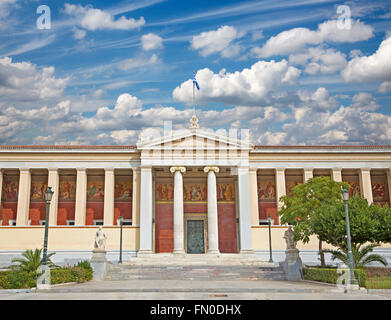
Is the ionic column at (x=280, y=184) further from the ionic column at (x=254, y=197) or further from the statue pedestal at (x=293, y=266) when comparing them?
the statue pedestal at (x=293, y=266)

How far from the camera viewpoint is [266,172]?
141 ft

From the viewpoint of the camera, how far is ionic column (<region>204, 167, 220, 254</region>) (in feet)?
123

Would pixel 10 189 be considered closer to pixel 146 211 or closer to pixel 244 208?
pixel 146 211

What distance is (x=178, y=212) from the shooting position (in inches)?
1510

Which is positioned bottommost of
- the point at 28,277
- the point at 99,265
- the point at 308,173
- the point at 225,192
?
the point at 28,277

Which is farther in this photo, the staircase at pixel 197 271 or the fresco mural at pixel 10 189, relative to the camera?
the fresco mural at pixel 10 189

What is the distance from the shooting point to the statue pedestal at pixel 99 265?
2659cm

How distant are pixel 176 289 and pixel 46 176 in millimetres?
26247

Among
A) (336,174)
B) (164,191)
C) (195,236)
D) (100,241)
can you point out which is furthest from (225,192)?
(100,241)

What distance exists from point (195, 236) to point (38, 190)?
1572 centimetres

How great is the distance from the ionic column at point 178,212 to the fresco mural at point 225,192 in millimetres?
5603

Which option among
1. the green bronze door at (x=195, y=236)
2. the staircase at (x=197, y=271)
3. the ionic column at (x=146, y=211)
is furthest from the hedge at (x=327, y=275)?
the green bronze door at (x=195, y=236)
